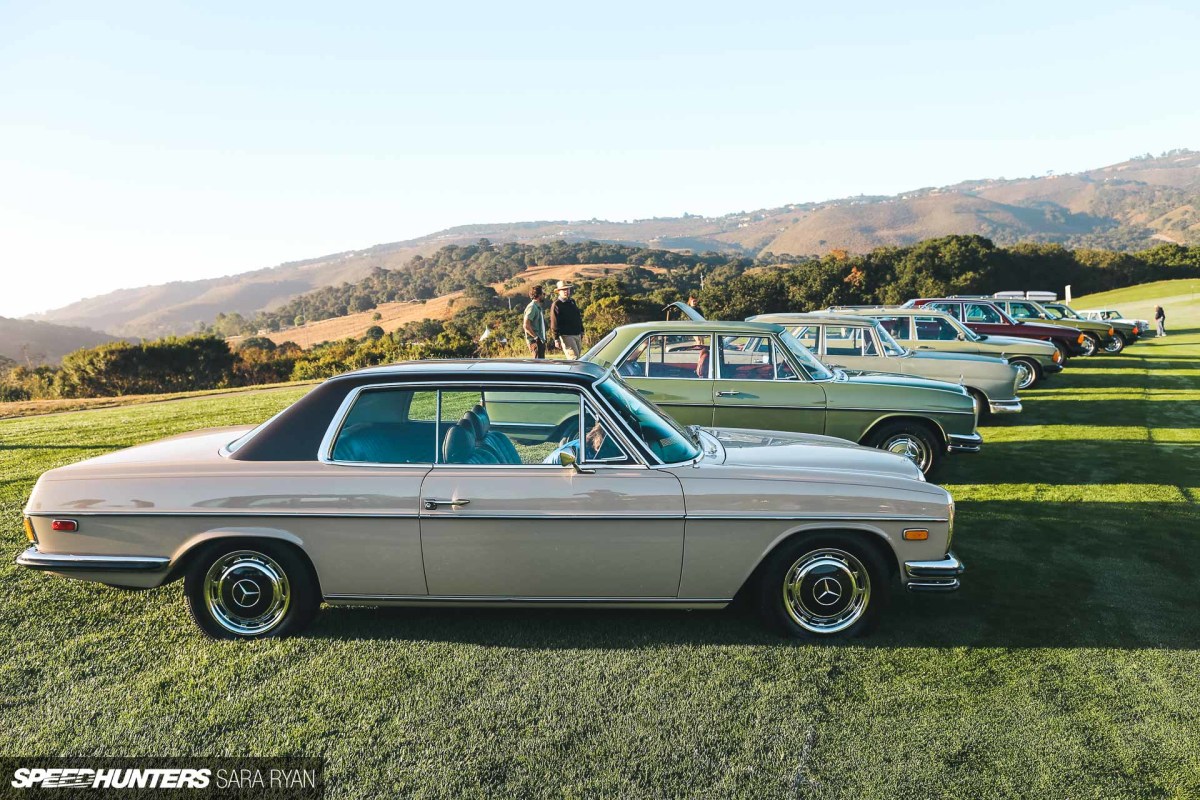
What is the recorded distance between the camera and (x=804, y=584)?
3996 mm

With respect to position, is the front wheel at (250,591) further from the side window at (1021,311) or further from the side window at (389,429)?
the side window at (1021,311)

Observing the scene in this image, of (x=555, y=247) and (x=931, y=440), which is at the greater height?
(x=555, y=247)

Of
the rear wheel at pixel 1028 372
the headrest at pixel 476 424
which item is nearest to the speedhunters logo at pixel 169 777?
the headrest at pixel 476 424

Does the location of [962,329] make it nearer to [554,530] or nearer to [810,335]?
[810,335]

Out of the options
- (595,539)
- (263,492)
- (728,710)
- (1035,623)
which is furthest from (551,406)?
(1035,623)

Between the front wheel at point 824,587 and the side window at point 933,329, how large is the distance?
9.85 meters

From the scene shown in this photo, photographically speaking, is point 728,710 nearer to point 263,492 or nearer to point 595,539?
point 595,539

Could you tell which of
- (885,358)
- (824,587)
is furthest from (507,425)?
(885,358)

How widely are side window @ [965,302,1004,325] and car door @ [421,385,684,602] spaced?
49.6 feet

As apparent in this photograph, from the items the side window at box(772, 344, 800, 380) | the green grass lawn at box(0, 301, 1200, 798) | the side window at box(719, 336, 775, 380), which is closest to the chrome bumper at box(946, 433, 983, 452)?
the side window at box(772, 344, 800, 380)

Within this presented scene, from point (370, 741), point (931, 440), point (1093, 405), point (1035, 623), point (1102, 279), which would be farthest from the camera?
point (1102, 279)

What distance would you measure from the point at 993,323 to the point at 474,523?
16.3m

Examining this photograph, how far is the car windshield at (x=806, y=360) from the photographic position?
751 cm

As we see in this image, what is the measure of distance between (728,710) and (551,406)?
6.06 ft
